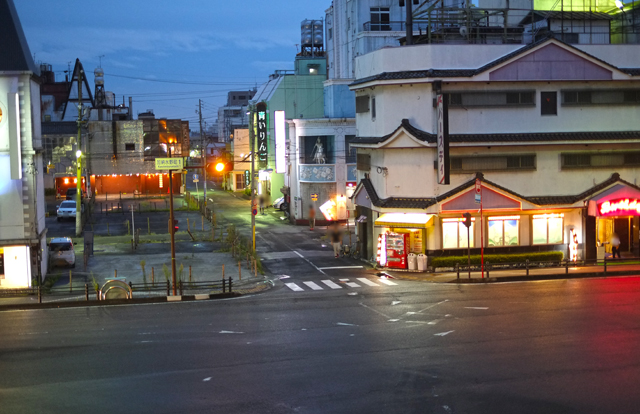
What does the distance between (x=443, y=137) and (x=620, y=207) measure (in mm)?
9848

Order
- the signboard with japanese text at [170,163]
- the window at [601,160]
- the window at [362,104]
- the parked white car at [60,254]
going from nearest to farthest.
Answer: the signboard with japanese text at [170,163] < the parked white car at [60,254] < the window at [601,160] < the window at [362,104]

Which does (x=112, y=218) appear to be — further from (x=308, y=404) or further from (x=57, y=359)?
(x=308, y=404)

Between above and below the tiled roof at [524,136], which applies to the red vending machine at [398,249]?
below

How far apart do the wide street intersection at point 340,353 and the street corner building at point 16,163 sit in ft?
15.2

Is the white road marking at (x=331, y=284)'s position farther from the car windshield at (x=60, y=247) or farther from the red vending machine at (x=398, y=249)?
the car windshield at (x=60, y=247)

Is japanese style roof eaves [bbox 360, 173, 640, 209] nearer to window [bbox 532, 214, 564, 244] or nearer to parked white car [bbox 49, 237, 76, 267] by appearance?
window [bbox 532, 214, 564, 244]

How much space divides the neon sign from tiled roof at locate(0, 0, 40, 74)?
89.5 feet

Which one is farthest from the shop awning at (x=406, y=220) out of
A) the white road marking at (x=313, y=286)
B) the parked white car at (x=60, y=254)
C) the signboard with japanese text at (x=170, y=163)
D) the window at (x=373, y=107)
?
the parked white car at (x=60, y=254)

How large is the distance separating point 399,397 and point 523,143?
74.6ft

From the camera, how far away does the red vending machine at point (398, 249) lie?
3575cm

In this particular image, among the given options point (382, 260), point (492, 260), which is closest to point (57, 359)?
point (382, 260)

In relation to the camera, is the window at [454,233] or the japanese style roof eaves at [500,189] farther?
the window at [454,233]

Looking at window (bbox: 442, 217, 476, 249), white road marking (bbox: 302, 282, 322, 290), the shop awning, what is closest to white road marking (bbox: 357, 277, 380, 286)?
white road marking (bbox: 302, 282, 322, 290)

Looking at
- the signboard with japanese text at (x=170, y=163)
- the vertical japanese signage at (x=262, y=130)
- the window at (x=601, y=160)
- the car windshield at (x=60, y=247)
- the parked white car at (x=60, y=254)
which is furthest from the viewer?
the vertical japanese signage at (x=262, y=130)
